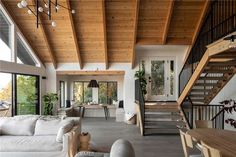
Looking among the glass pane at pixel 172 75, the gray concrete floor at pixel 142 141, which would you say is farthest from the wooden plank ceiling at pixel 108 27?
the gray concrete floor at pixel 142 141

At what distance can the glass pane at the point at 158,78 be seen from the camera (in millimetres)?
11023

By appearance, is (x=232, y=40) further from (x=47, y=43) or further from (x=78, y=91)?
(x=78, y=91)

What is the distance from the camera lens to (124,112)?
430 inches

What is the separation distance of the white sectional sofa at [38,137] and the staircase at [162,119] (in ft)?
10.8

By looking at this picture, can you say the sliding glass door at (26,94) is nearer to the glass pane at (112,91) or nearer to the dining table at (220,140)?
the glass pane at (112,91)

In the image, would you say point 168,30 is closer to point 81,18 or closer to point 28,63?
point 81,18

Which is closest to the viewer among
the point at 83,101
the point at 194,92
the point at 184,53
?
the point at 194,92

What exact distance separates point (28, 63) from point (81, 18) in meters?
3.04

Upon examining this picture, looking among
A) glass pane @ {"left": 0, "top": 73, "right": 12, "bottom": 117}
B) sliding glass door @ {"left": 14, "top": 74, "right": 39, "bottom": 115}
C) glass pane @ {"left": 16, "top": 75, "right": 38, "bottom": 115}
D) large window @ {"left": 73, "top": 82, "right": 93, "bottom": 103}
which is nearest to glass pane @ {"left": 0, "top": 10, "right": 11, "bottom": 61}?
glass pane @ {"left": 0, "top": 73, "right": 12, "bottom": 117}

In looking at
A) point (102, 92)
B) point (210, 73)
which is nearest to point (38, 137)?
point (210, 73)

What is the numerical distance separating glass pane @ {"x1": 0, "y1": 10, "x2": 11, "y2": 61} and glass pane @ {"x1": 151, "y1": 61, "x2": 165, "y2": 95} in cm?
622

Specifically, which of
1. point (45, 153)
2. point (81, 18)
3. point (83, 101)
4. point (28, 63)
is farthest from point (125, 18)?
point (83, 101)

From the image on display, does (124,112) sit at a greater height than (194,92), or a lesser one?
lesser

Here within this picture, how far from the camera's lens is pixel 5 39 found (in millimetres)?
7820
